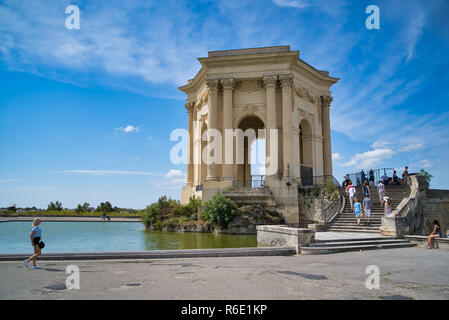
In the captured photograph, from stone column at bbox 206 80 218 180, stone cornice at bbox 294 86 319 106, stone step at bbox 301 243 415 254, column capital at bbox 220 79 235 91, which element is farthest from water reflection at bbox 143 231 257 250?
stone cornice at bbox 294 86 319 106

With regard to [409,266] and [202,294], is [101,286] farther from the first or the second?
[409,266]

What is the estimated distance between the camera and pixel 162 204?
3044cm

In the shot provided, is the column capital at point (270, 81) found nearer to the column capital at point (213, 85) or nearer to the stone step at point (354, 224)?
the column capital at point (213, 85)

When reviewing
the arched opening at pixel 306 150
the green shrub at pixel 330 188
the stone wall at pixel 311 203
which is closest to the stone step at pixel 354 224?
the stone wall at pixel 311 203

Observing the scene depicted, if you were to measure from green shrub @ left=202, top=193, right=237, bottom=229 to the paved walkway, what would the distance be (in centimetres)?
1324

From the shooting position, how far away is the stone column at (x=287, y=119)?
28.0 meters

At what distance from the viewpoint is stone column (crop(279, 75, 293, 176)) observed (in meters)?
28.0

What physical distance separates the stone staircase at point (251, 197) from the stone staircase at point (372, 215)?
6.25 metres

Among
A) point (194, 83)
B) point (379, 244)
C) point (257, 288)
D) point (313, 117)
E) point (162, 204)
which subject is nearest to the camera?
point (257, 288)

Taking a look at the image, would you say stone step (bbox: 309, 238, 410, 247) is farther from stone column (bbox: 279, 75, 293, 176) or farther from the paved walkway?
stone column (bbox: 279, 75, 293, 176)

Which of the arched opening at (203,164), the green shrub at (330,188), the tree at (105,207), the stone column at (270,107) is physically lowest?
the tree at (105,207)

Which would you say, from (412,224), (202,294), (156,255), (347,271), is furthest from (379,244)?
(202,294)

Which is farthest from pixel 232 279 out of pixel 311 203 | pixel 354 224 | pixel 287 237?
pixel 311 203

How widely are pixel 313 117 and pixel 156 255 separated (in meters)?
25.9
